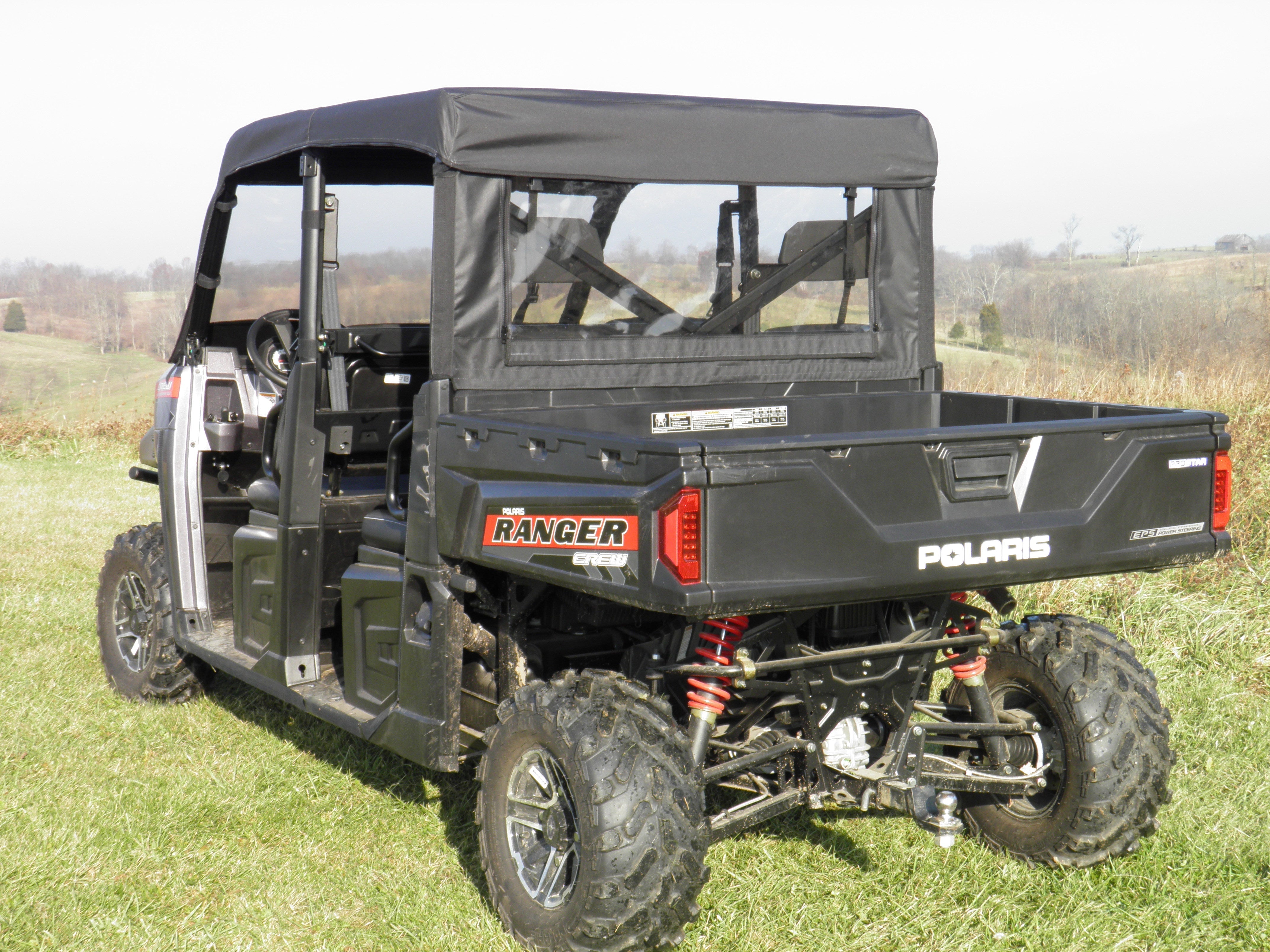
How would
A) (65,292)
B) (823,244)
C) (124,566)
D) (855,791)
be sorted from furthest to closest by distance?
(65,292) → (124,566) → (823,244) → (855,791)

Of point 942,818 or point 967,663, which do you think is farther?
point 967,663

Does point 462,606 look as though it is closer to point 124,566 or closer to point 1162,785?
point 1162,785

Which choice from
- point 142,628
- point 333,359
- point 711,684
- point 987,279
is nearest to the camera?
point 711,684

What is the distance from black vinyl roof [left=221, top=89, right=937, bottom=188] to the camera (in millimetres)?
3506

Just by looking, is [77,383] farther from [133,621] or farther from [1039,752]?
[1039,752]

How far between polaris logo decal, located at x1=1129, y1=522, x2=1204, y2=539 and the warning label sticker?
3.97ft

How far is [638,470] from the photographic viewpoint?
2.84m

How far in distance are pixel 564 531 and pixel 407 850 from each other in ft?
4.99

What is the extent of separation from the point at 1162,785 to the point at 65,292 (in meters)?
20.0

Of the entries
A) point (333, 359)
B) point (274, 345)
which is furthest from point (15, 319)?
point (333, 359)

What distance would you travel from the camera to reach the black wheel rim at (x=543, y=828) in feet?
10.7

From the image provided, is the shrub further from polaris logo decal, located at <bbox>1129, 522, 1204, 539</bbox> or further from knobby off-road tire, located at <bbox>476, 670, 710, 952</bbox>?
polaris logo decal, located at <bbox>1129, 522, 1204, 539</bbox>

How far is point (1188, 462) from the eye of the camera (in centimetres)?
336

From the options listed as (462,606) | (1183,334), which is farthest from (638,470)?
(1183,334)
